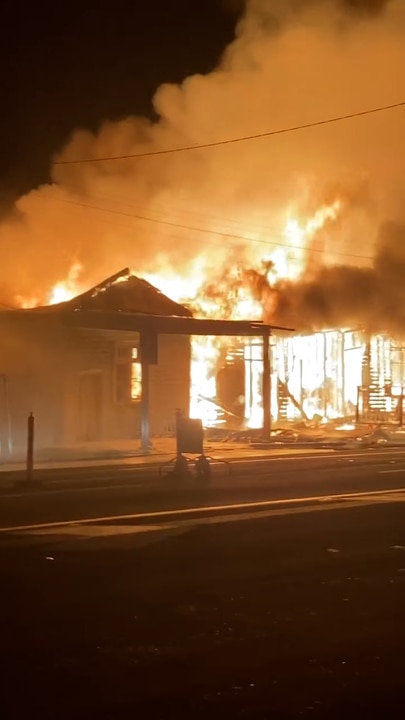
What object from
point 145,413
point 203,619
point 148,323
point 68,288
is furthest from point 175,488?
point 68,288

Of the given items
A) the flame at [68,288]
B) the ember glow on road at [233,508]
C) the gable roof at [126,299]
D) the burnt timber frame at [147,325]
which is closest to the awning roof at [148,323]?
the burnt timber frame at [147,325]

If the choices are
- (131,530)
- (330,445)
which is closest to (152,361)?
(330,445)

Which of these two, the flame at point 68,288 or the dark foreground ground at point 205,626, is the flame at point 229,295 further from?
the dark foreground ground at point 205,626

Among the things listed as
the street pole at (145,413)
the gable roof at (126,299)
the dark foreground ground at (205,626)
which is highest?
the gable roof at (126,299)

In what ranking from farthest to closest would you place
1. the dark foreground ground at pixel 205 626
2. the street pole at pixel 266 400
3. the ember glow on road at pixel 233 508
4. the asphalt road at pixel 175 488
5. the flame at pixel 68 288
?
the flame at pixel 68 288, the street pole at pixel 266 400, the asphalt road at pixel 175 488, the ember glow on road at pixel 233 508, the dark foreground ground at pixel 205 626

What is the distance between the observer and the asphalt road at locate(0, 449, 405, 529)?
11.2 m

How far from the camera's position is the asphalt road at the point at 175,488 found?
1125 centimetres

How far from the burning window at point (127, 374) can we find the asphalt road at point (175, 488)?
8.98 metres

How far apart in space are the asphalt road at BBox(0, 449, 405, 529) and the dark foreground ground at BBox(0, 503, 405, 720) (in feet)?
6.32

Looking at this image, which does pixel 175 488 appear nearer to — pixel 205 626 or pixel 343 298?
pixel 205 626

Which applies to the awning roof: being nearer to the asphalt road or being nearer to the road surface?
the asphalt road

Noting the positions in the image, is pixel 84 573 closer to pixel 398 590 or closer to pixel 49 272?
pixel 398 590

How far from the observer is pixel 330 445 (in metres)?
23.9

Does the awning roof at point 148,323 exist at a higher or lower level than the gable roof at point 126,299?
lower
